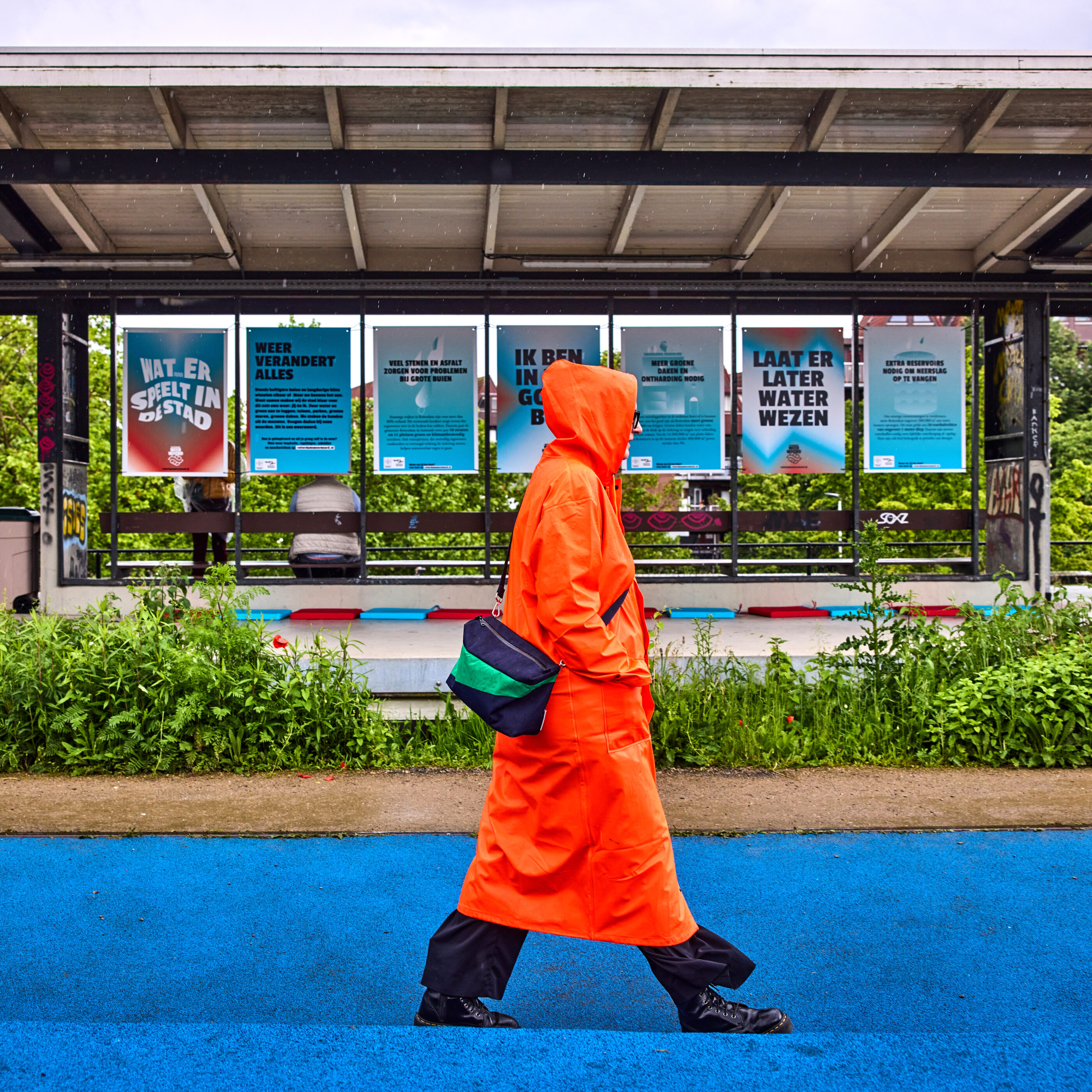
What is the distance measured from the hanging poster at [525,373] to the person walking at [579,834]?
8.16 metres

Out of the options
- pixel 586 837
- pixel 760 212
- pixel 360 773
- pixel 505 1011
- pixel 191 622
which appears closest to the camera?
pixel 586 837

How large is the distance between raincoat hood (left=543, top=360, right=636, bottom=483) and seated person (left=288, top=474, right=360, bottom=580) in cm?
803

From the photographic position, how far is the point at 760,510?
10.9 m

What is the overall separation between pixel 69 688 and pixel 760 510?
299 inches

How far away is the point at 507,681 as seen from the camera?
8.37ft

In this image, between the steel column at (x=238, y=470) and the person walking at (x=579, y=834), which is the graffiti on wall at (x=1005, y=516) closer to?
the steel column at (x=238, y=470)

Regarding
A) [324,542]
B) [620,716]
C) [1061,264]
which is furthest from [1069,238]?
[620,716]

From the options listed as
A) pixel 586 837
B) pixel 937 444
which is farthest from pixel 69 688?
pixel 937 444

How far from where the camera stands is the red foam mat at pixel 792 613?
33.3 ft

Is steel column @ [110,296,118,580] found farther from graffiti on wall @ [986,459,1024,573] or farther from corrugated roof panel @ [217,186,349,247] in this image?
graffiti on wall @ [986,459,1024,573]

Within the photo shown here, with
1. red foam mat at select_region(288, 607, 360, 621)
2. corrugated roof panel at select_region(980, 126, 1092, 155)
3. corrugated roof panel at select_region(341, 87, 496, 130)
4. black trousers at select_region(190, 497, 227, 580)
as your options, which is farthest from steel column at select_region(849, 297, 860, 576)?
black trousers at select_region(190, 497, 227, 580)

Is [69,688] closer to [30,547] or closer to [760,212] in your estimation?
[30,547]

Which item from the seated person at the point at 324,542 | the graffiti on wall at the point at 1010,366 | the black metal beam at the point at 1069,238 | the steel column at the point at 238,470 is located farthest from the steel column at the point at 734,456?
the steel column at the point at 238,470

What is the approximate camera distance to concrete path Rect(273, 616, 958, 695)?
633 cm
